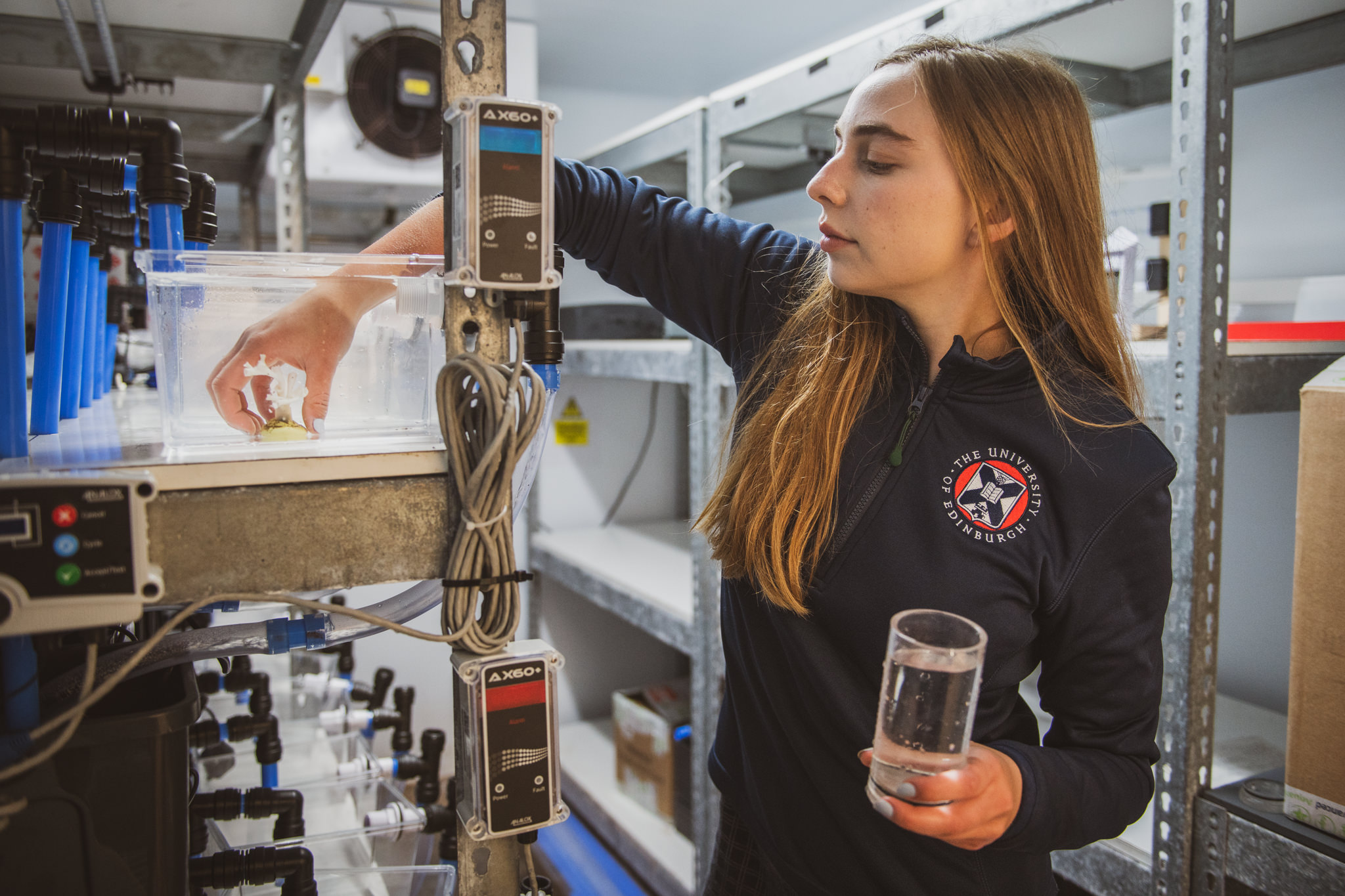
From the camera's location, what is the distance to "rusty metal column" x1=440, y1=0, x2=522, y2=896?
576 millimetres

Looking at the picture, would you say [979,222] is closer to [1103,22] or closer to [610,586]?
[1103,22]

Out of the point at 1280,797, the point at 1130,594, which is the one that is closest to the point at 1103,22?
the point at 1130,594

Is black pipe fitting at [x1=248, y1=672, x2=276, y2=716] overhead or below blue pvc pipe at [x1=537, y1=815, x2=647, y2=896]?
overhead

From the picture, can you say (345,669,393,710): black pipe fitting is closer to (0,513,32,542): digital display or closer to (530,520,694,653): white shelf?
(530,520,694,653): white shelf

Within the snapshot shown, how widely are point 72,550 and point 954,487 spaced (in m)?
0.72

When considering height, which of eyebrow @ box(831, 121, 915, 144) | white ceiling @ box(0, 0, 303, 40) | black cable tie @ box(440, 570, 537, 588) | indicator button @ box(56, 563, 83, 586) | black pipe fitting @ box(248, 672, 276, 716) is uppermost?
white ceiling @ box(0, 0, 303, 40)

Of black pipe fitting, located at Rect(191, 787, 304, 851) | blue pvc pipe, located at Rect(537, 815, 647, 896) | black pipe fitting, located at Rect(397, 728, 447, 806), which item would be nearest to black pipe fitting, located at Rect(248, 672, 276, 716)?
black pipe fitting, located at Rect(397, 728, 447, 806)

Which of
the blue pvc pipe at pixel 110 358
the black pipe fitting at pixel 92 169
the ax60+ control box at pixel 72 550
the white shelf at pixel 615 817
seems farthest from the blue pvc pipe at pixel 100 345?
the white shelf at pixel 615 817

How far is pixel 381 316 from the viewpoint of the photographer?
2.38ft

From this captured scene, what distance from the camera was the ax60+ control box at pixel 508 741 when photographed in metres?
0.58

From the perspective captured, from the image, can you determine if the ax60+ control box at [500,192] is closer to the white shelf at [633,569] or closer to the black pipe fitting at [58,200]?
the black pipe fitting at [58,200]

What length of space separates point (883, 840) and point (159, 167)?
0.91m

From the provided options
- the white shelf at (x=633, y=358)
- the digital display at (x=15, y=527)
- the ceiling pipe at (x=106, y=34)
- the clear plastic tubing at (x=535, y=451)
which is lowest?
the digital display at (x=15, y=527)

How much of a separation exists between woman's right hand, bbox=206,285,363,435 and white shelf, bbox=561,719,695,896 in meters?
1.43
